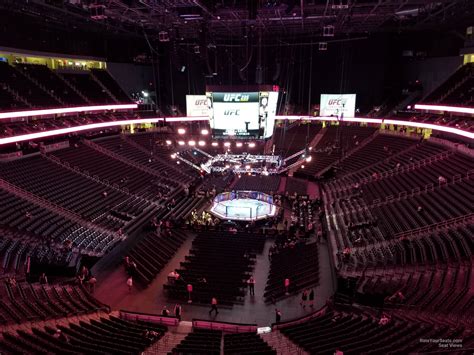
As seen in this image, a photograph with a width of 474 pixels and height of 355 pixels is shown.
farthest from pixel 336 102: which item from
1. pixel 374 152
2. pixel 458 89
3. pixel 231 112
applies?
pixel 231 112

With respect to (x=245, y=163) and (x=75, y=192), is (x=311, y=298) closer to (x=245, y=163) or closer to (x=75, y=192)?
(x=75, y=192)

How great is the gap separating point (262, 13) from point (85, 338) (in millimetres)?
24665

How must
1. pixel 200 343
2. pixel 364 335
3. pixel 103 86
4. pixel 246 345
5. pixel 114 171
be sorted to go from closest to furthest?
1. pixel 364 335
2. pixel 246 345
3. pixel 200 343
4. pixel 114 171
5. pixel 103 86

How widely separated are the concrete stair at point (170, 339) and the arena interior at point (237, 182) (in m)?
0.11

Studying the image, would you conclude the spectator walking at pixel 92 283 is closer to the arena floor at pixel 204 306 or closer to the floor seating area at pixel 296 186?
the arena floor at pixel 204 306

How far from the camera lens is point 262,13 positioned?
2725cm

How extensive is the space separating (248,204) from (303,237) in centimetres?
761

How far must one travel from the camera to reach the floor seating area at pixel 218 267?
54.9 feet

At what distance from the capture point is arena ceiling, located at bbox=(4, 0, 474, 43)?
2211 centimetres

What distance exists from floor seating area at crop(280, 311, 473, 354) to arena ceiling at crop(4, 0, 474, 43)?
13.6 meters

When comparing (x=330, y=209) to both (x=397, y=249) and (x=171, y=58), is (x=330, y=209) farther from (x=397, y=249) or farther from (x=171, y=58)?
(x=171, y=58)

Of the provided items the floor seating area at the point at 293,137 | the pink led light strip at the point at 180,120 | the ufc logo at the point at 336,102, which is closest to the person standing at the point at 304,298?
the pink led light strip at the point at 180,120

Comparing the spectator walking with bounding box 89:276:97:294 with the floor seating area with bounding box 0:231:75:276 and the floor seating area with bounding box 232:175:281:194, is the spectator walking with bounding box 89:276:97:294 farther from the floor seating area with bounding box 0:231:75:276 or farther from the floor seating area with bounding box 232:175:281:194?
the floor seating area with bounding box 232:175:281:194

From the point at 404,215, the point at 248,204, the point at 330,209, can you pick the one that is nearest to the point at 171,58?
the point at 248,204
